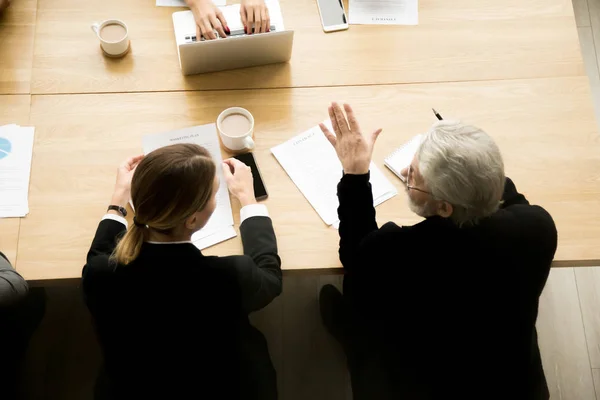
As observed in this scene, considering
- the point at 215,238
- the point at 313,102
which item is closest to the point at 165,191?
the point at 215,238

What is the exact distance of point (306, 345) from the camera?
221cm

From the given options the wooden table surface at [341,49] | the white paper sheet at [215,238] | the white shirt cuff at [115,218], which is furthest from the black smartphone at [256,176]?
the white shirt cuff at [115,218]

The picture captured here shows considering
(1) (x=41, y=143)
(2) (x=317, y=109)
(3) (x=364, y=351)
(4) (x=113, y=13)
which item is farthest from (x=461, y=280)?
(4) (x=113, y=13)

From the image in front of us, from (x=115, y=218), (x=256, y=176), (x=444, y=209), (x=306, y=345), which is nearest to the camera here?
(x=444, y=209)

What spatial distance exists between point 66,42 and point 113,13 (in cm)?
18

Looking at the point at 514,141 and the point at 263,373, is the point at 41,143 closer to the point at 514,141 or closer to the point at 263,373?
the point at 263,373

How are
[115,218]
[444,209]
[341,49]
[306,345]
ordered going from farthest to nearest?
[306,345], [341,49], [115,218], [444,209]

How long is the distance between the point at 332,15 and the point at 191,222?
35.6 inches

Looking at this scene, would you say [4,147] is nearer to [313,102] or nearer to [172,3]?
[172,3]

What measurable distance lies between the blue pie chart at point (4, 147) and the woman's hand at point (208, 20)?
2.06 feet

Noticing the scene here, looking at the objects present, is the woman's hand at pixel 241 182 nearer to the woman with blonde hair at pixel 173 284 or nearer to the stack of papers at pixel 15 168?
the woman with blonde hair at pixel 173 284

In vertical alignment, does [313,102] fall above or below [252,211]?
above

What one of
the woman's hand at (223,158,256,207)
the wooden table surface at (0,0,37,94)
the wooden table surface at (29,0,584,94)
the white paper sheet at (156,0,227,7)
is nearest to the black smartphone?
the woman's hand at (223,158,256,207)

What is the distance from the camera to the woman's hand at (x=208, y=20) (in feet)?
5.54
